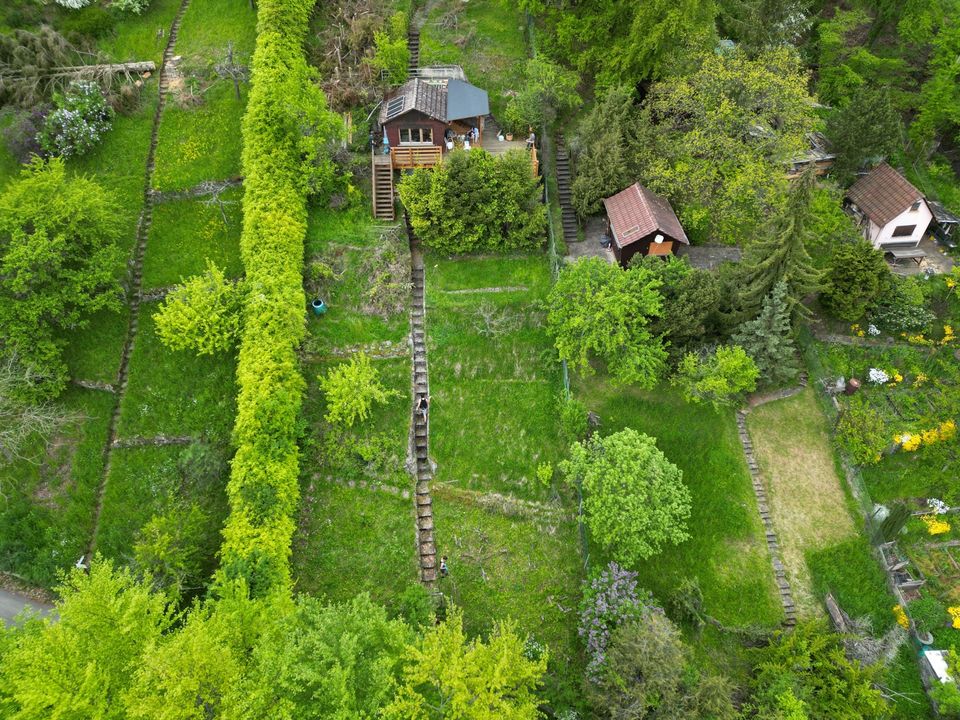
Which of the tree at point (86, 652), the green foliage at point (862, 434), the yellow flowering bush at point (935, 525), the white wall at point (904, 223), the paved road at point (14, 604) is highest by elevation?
the white wall at point (904, 223)

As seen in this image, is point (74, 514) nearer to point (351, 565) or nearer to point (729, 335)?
point (351, 565)

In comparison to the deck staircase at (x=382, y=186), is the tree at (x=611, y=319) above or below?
below

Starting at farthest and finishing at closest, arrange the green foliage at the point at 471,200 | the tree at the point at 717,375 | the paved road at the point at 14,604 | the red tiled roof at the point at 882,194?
the red tiled roof at the point at 882,194 < the green foliage at the point at 471,200 < the tree at the point at 717,375 < the paved road at the point at 14,604

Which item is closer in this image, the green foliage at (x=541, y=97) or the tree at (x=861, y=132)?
the tree at (x=861, y=132)

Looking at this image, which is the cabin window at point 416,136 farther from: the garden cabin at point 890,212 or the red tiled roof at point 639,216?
the garden cabin at point 890,212

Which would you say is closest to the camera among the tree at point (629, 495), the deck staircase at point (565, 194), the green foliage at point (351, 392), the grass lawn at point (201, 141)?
the tree at point (629, 495)

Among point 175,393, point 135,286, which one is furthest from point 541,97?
point 175,393

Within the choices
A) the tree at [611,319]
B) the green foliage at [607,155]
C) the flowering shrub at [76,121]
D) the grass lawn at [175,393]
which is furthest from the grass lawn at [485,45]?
the grass lawn at [175,393]

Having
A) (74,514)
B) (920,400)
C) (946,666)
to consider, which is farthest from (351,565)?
(920,400)
